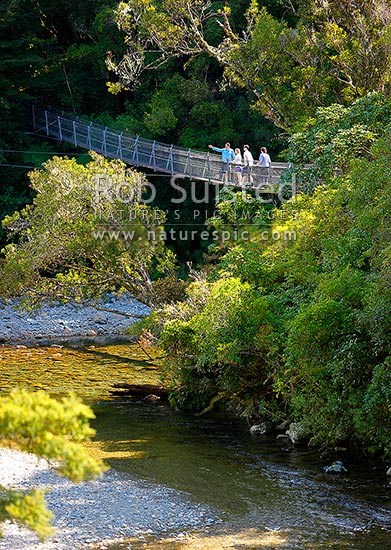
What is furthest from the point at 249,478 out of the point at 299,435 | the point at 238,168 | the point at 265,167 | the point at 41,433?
the point at 238,168

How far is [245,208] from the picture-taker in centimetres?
1752

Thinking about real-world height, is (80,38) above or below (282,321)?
above

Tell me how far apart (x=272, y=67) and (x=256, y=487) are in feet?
46.9

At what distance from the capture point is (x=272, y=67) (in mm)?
22844

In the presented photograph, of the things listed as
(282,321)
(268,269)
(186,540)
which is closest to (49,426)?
(186,540)

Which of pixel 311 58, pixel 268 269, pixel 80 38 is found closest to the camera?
pixel 268 269

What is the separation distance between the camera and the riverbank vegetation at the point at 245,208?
1198 centimetres

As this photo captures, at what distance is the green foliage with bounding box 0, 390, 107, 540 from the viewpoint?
5.20m

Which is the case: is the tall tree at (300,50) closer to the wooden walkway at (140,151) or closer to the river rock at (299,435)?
the wooden walkway at (140,151)

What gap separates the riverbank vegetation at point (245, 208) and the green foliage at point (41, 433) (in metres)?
6.07

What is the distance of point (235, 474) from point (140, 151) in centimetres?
1557

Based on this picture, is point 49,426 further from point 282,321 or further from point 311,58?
point 311,58

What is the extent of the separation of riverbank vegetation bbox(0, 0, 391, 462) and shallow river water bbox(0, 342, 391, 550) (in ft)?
2.20

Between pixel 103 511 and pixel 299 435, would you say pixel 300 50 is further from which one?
pixel 103 511
